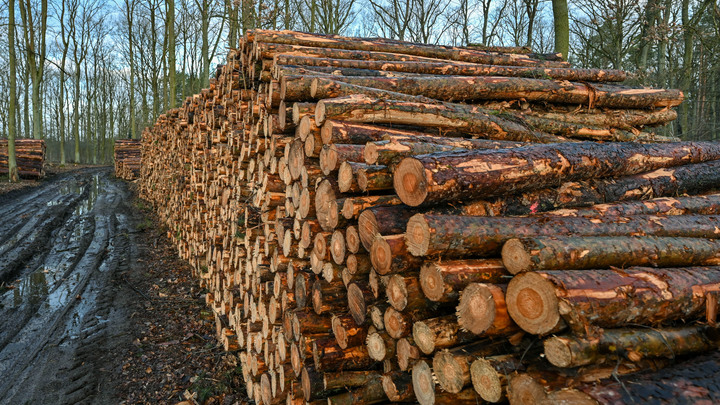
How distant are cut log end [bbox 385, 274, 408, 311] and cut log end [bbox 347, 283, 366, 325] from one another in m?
0.39

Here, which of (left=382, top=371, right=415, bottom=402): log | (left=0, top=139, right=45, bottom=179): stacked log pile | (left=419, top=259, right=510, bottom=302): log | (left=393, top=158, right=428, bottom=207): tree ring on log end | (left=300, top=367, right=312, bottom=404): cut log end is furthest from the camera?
(left=0, top=139, right=45, bottom=179): stacked log pile

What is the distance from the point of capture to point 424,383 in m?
2.22

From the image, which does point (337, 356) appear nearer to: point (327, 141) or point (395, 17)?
point (327, 141)

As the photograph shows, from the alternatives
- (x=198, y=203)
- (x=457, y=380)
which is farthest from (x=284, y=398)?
(x=198, y=203)

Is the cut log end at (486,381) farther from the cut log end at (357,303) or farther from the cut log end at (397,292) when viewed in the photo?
the cut log end at (357,303)

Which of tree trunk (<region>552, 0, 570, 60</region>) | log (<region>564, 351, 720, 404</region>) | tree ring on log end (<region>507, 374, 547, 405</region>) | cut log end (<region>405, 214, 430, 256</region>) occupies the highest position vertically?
tree trunk (<region>552, 0, 570, 60</region>)

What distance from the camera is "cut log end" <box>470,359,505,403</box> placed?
1838 mm

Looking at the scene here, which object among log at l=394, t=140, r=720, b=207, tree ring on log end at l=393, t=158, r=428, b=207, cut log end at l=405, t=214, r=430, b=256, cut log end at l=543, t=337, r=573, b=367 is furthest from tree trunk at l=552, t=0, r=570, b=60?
cut log end at l=543, t=337, r=573, b=367

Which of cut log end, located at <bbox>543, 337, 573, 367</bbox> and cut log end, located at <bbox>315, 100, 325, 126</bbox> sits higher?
cut log end, located at <bbox>315, 100, 325, 126</bbox>

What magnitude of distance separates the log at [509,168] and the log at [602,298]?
0.70m

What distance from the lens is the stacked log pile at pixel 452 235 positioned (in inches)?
74.5

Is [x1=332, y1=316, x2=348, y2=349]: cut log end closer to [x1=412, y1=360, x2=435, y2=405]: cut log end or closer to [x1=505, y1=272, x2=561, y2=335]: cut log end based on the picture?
[x1=412, y1=360, x2=435, y2=405]: cut log end

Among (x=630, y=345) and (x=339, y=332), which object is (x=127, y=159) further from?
(x=630, y=345)

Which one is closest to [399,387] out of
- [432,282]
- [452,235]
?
[432,282]
